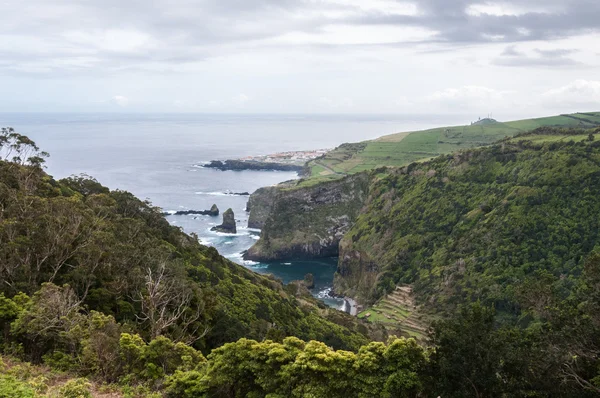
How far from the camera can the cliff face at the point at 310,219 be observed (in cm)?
11412

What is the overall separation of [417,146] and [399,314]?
123364mm

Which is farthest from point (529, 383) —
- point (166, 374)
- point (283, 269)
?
point (283, 269)

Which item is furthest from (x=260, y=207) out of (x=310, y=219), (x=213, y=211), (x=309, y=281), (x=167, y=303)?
(x=167, y=303)

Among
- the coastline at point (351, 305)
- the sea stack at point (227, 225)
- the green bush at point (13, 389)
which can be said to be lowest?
the coastline at point (351, 305)

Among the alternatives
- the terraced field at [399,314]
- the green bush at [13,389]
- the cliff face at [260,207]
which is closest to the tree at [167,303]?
the green bush at [13,389]

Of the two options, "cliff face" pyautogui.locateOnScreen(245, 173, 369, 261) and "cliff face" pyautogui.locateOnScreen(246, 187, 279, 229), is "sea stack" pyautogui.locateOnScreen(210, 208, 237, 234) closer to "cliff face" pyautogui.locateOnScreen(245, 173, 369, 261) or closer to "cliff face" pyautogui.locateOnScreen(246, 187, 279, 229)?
"cliff face" pyautogui.locateOnScreen(246, 187, 279, 229)

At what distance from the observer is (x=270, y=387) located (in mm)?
18062

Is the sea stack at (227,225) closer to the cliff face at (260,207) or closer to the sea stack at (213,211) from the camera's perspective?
the cliff face at (260,207)

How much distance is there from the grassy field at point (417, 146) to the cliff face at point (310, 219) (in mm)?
38028

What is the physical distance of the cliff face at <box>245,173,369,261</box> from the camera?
114125mm

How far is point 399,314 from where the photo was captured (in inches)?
2763

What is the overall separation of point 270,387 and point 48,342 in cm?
1026

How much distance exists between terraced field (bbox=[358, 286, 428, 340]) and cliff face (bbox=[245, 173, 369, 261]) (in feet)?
131

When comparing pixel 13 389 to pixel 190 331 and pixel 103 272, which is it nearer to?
pixel 190 331
